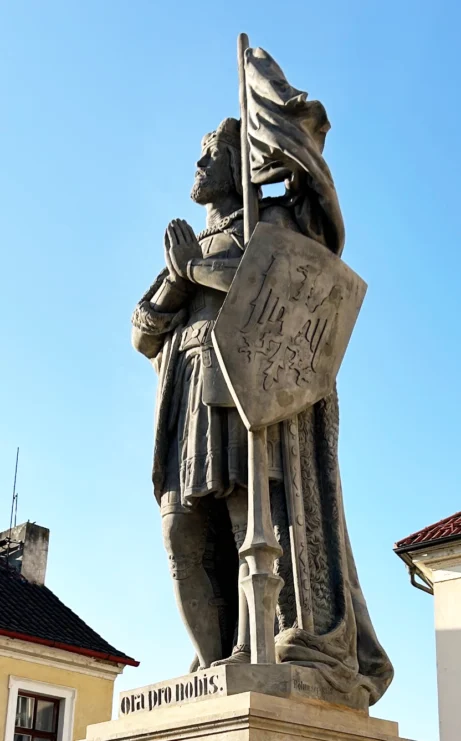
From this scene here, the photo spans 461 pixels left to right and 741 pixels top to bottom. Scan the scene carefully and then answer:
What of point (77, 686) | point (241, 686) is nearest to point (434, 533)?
point (77, 686)

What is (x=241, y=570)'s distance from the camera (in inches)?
224

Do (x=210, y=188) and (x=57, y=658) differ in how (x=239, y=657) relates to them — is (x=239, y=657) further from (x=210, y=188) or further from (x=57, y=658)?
(x=57, y=658)

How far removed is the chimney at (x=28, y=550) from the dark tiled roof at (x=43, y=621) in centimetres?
27

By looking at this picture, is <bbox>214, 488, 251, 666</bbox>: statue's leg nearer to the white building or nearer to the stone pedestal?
the stone pedestal

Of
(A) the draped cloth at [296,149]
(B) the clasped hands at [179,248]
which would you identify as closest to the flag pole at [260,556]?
(B) the clasped hands at [179,248]

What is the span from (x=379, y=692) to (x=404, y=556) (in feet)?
46.6

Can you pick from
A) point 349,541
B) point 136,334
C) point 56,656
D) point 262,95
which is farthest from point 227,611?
point 56,656

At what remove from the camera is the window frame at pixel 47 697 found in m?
20.3

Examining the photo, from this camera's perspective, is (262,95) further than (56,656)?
No

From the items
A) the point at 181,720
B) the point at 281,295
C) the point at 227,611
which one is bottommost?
the point at 181,720

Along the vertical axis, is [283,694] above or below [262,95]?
below

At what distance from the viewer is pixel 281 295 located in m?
5.83

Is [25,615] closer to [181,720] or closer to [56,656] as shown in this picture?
[56,656]

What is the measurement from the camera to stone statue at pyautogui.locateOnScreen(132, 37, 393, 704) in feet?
19.2
